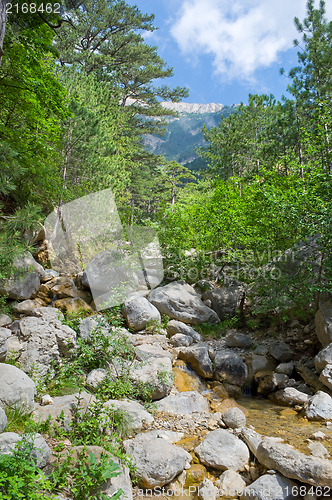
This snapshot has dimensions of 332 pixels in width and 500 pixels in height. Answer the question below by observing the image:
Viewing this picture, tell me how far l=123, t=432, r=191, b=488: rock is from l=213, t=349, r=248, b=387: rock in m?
4.02

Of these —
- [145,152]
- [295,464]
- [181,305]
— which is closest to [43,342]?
[295,464]

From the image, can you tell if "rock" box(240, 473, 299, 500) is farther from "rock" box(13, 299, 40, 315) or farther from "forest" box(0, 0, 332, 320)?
"rock" box(13, 299, 40, 315)

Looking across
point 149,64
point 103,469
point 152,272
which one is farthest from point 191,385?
point 149,64

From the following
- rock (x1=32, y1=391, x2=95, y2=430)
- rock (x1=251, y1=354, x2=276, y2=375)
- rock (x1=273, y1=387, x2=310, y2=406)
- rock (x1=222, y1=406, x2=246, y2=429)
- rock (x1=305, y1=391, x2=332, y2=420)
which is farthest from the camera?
rock (x1=251, y1=354, x2=276, y2=375)

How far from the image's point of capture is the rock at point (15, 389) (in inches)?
170

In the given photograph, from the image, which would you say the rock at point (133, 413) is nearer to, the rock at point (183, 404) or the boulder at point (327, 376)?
the rock at point (183, 404)

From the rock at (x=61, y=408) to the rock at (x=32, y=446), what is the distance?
0.57 metres

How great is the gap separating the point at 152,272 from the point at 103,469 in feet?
33.4

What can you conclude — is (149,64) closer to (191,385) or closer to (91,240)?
(91,240)

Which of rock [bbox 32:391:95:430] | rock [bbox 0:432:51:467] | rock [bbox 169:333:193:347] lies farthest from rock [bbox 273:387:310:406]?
rock [bbox 0:432:51:467]

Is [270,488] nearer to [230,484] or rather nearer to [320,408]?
[230,484]

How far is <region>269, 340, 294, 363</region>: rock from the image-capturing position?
9.65 meters

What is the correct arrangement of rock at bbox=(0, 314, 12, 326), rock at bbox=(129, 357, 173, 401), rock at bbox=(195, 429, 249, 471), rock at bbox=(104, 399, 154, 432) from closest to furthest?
rock at bbox=(195, 429, 249, 471) → rock at bbox=(104, 399, 154, 432) → rock at bbox=(129, 357, 173, 401) → rock at bbox=(0, 314, 12, 326)

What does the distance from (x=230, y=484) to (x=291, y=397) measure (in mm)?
3963
